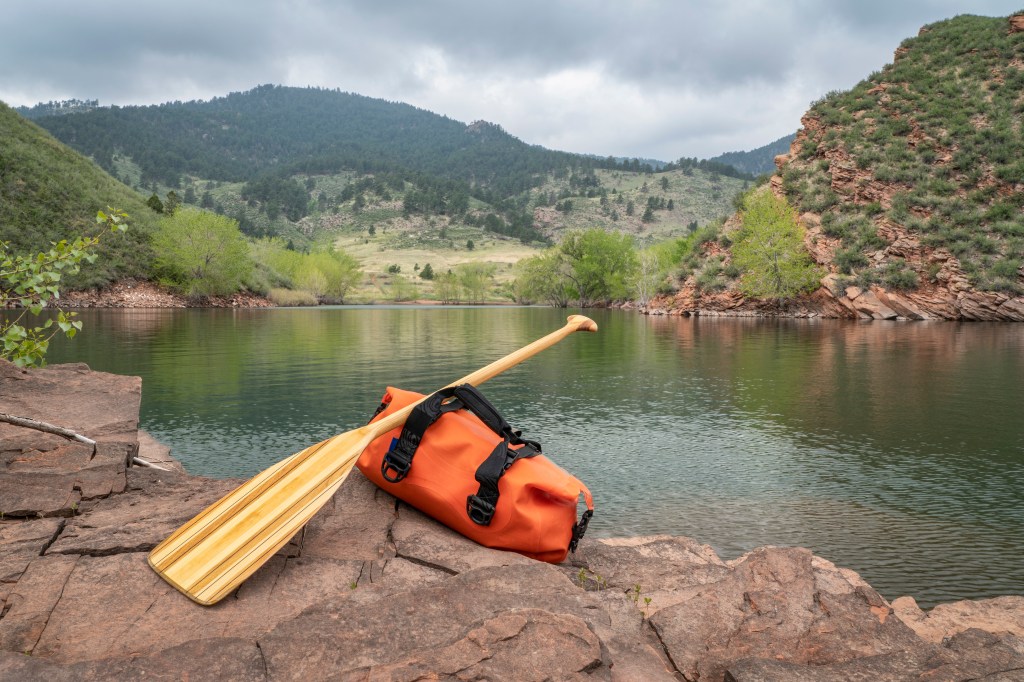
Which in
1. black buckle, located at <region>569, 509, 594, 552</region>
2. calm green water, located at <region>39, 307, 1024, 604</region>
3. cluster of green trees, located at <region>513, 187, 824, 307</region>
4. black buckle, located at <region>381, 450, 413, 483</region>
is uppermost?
cluster of green trees, located at <region>513, 187, 824, 307</region>

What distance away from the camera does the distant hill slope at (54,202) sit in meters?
50.6

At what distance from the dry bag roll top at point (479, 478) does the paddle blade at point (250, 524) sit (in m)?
0.39

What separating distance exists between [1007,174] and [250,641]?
51002mm

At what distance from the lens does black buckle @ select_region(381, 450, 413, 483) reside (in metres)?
4.14

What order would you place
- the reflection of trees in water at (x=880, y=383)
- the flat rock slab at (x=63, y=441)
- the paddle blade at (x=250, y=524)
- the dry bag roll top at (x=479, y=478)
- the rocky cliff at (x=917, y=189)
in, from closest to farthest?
1. the paddle blade at (x=250, y=524)
2. the dry bag roll top at (x=479, y=478)
3. the flat rock slab at (x=63, y=441)
4. the reflection of trees in water at (x=880, y=383)
5. the rocky cliff at (x=917, y=189)

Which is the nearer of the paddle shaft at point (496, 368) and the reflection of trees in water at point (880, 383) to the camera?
the paddle shaft at point (496, 368)

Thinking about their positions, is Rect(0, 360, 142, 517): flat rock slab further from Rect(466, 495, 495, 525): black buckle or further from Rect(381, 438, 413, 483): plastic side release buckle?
Rect(466, 495, 495, 525): black buckle

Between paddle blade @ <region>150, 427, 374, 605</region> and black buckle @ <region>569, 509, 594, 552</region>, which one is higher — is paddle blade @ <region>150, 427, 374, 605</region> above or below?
above

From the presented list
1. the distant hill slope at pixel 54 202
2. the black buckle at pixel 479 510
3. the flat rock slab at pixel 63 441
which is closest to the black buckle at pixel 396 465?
the black buckle at pixel 479 510

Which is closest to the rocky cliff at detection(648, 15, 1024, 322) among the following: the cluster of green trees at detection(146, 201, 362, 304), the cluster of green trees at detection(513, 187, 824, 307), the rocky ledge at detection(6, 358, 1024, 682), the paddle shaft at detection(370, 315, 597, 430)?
the cluster of green trees at detection(513, 187, 824, 307)

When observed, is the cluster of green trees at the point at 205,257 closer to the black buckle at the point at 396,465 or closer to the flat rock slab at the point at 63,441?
the flat rock slab at the point at 63,441

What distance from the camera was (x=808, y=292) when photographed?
44.3 metres

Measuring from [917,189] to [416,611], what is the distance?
162 ft

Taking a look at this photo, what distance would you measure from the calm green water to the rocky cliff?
1719 centimetres
